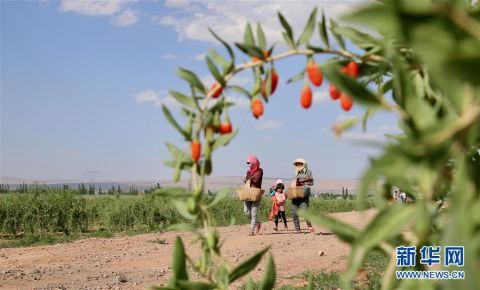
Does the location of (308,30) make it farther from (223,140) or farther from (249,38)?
(223,140)

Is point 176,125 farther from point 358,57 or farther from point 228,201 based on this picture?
point 228,201

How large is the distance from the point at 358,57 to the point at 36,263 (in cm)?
811

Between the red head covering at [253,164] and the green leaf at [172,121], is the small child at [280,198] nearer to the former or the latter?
the red head covering at [253,164]

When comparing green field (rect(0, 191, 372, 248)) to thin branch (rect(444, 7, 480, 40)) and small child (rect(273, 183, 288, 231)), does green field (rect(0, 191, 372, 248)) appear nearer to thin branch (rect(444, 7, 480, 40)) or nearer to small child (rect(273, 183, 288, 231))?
small child (rect(273, 183, 288, 231))

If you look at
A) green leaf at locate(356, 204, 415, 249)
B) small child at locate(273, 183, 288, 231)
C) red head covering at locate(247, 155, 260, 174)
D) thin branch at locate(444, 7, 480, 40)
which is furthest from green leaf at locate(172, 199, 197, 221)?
small child at locate(273, 183, 288, 231)

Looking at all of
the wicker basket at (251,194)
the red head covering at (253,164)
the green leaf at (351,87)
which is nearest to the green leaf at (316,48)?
the green leaf at (351,87)

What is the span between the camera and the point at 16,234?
13461 mm

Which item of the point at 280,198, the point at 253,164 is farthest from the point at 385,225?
the point at 280,198

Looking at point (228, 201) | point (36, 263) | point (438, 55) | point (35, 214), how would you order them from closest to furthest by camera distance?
point (438, 55), point (36, 263), point (35, 214), point (228, 201)

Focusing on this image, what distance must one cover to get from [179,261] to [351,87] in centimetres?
59

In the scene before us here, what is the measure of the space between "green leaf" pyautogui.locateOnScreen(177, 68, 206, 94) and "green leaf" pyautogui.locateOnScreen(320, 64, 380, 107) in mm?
532

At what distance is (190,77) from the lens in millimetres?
1137

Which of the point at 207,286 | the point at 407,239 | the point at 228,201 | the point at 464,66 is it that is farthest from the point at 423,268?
the point at 228,201

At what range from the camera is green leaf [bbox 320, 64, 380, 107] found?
0.61 metres
